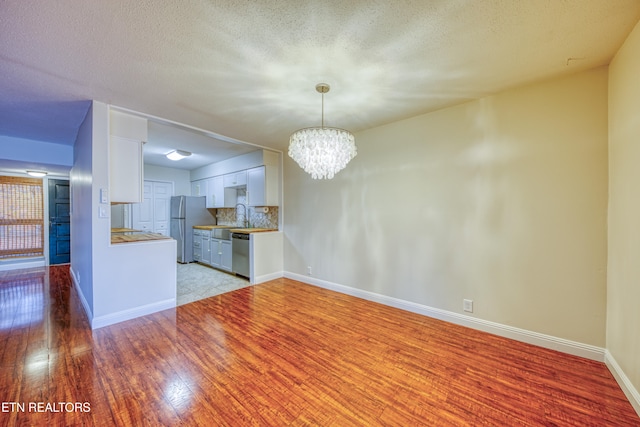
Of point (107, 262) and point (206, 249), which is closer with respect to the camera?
point (107, 262)

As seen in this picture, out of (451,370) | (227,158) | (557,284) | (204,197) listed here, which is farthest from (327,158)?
(204,197)

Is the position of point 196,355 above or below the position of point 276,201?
below

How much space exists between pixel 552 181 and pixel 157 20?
328 centimetres

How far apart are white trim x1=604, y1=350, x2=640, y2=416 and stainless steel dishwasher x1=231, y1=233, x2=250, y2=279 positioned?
4.38 m

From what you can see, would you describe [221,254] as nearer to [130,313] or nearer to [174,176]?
[130,313]

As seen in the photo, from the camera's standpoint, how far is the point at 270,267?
471 cm

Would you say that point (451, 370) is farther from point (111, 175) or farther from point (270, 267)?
point (111, 175)

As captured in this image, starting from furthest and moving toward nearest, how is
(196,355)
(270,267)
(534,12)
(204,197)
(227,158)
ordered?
(204,197) → (227,158) → (270,267) → (196,355) → (534,12)

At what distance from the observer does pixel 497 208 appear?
254cm

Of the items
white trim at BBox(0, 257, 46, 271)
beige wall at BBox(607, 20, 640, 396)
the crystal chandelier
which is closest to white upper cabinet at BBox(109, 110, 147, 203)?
the crystal chandelier

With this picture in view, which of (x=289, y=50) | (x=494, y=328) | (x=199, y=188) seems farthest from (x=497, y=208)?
(x=199, y=188)

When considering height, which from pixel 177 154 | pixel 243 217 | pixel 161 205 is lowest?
pixel 243 217

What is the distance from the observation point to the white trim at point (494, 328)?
215cm

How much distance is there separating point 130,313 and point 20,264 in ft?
16.7
